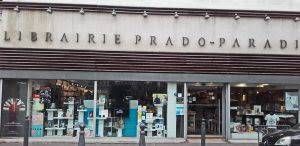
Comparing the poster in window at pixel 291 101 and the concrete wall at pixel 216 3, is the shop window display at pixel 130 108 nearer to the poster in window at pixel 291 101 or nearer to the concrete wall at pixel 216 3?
the concrete wall at pixel 216 3

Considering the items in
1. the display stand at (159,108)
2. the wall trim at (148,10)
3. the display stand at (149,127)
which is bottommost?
the display stand at (149,127)

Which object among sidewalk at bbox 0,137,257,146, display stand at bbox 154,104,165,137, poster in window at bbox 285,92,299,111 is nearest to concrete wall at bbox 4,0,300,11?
poster in window at bbox 285,92,299,111

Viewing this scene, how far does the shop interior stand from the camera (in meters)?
21.5

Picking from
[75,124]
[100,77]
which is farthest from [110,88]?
[75,124]

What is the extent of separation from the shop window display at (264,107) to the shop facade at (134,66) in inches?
2.9

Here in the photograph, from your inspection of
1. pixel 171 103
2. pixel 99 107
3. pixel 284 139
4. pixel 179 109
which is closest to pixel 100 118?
pixel 99 107

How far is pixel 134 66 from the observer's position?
21406 mm

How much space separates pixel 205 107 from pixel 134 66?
11.8 feet

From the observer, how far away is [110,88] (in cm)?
2159

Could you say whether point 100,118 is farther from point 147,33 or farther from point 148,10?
point 148,10

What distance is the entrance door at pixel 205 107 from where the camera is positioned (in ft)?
72.7

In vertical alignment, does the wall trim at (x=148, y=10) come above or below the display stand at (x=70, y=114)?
above

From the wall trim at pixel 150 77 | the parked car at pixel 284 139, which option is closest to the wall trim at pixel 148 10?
the wall trim at pixel 150 77

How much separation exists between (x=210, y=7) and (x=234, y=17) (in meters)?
1.09
